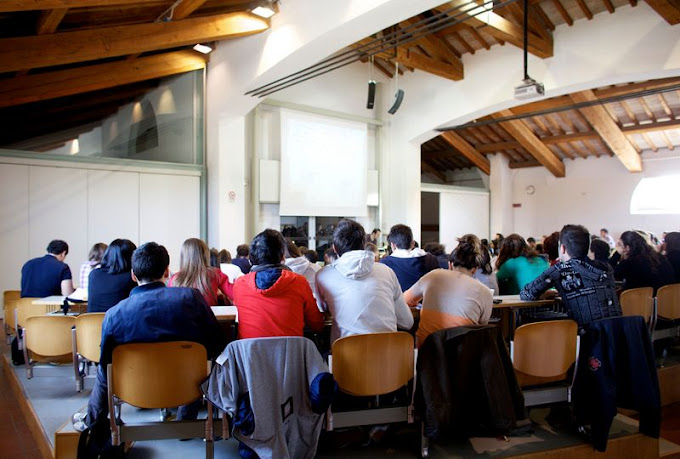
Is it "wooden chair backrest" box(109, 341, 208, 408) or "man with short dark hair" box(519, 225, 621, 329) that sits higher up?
"man with short dark hair" box(519, 225, 621, 329)

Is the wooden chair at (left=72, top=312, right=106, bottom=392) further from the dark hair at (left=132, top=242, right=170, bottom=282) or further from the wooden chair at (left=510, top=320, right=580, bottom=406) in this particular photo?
the wooden chair at (left=510, top=320, right=580, bottom=406)

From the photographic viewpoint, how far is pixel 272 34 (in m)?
6.83

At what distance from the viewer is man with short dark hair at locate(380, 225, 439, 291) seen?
3707mm

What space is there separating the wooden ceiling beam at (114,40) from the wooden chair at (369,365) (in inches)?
218

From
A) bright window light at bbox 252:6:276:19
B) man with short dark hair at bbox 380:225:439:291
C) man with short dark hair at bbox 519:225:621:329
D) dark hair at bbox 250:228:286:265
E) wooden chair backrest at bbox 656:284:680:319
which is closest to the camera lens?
dark hair at bbox 250:228:286:265

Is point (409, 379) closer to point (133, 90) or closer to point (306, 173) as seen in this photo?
point (133, 90)

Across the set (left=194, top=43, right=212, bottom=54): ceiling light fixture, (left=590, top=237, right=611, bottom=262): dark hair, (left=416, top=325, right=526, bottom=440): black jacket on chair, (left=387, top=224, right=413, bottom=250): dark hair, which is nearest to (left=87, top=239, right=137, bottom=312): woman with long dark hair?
(left=387, top=224, right=413, bottom=250): dark hair

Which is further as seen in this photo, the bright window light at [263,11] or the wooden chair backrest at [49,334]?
the bright window light at [263,11]

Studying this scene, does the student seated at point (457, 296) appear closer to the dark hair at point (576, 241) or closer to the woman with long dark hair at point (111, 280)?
the dark hair at point (576, 241)

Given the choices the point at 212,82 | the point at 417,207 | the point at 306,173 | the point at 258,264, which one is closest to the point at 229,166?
the point at 212,82

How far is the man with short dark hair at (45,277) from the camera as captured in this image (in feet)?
14.0

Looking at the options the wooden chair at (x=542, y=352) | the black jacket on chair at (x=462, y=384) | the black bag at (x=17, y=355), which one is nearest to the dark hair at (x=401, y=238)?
the wooden chair at (x=542, y=352)

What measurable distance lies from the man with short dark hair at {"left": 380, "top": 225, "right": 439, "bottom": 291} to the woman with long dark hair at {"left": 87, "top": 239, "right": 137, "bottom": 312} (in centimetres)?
194

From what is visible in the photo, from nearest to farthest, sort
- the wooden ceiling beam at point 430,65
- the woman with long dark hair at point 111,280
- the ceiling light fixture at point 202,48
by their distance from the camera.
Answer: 1. the woman with long dark hair at point 111,280
2. the ceiling light fixture at point 202,48
3. the wooden ceiling beam at point 430,65
